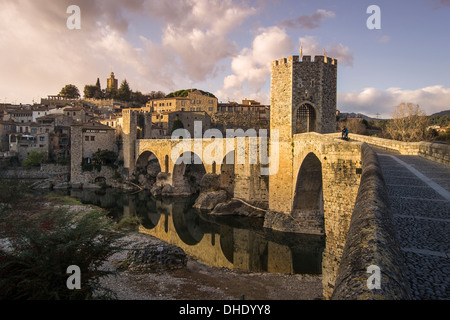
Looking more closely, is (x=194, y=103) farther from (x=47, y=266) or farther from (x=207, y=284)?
(x=47, y=266)

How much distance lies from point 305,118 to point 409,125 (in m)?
17.3

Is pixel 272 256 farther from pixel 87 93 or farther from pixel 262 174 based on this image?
pixel 87 93

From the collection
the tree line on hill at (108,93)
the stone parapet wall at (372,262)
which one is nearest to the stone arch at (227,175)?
the stone parapet wall at (372,262)

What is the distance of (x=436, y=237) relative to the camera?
3.46 m

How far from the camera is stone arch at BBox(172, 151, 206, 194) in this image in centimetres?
3325

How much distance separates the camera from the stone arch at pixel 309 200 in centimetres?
1680

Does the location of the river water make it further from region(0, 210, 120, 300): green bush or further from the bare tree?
the bare tree

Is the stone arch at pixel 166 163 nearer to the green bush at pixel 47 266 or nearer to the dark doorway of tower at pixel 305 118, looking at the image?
the dark doorway of tower at pixel 305 118

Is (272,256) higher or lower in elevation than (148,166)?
lower

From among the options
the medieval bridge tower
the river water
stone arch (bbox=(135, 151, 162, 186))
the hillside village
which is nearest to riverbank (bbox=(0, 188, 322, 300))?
the river water

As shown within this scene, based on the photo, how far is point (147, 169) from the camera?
38188 mm

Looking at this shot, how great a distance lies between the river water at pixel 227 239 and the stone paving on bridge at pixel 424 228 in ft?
28.5

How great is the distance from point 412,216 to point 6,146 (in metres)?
53.7
